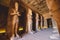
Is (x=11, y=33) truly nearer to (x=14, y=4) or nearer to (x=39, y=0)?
(x=14, y=4)

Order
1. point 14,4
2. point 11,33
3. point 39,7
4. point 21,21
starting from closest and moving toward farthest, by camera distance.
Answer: point 39,7, point 11,33, point 14,4, point 21,21

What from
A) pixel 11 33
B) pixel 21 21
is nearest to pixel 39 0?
pixel 11 33

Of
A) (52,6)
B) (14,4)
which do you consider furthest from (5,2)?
(52,6)

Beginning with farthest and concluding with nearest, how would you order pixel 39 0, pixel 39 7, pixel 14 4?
pixel 14 4 < pixel 39 7 < pixel 39 0

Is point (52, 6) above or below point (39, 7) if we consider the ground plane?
below

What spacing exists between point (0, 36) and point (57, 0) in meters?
3.57

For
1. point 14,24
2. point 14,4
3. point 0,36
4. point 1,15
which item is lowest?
point 0,36

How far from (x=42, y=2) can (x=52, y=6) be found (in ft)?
7.94

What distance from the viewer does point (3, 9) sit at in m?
5.00

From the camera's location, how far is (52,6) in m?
0.80

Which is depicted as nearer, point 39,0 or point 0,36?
point 39,0

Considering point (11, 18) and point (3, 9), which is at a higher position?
point (3, 9)

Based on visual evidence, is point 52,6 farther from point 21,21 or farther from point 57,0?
point 21,21

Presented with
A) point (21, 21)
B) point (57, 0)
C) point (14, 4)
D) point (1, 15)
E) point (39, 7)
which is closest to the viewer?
point (57, 0)
